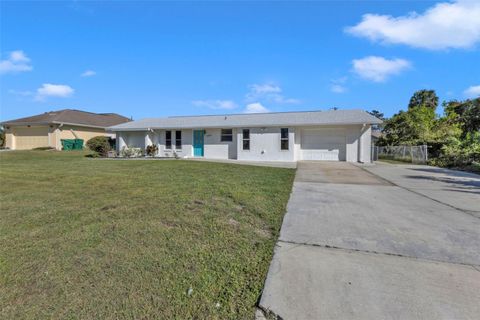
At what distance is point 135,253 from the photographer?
3.21m

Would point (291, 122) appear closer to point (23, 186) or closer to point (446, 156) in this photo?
point (446, 156)

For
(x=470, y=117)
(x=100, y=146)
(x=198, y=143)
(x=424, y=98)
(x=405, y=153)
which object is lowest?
(x=405, y=153)

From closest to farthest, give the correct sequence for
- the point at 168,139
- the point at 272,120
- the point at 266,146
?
the point at 266,146 → the point at 272,120 → the point at 168,139

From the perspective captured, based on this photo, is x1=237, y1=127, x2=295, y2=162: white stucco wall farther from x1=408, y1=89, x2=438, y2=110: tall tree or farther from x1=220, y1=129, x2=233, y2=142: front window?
x1=408, y1=89, x2=438, y2=110: tall tree

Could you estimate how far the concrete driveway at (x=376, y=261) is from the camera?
2252 millimetres

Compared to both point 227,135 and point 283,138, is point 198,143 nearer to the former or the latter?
point 227,135

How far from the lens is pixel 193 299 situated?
7.73 feet

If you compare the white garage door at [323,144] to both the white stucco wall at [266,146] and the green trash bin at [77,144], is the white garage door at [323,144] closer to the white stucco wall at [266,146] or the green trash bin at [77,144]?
the white stucco wall at [266,146]

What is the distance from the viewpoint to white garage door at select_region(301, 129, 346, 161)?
55.1ft

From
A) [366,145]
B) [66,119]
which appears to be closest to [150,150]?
[66,119]

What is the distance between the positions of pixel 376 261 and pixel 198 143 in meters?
17.3

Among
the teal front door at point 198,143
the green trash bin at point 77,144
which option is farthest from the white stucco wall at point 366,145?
the green trash bin at point 77,144

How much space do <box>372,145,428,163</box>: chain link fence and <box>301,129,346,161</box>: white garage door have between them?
105 inches

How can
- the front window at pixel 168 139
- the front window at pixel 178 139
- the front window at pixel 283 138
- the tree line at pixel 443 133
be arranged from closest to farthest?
1. the tree line at pixel 443 133
2. the front window at pixel 283 138
3. the front window at pixel 178 139
4. the front window at pixel 168 139
